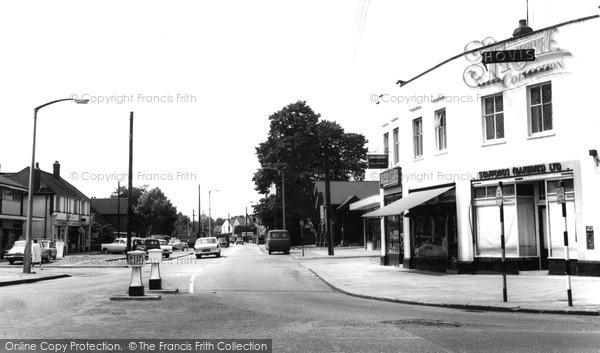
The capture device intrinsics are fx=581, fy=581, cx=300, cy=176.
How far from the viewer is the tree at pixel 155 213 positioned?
293ft

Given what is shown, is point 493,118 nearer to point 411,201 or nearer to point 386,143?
point 411,201

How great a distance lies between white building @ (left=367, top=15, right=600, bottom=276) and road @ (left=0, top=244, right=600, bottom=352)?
744 cm

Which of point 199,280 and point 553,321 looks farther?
point 199,280

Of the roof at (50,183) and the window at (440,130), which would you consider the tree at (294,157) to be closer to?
the roof at (50,183)

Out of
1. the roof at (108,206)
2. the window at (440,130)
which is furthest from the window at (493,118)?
the roof at (108,206)

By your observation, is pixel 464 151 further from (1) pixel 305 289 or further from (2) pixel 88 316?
(2) pixel 88 316

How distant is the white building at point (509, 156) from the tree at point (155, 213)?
6931 centimetres

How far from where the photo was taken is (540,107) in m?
19.2

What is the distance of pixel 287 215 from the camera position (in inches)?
2611

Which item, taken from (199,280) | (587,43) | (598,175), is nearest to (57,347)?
(199,280)

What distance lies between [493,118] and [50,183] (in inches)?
1952

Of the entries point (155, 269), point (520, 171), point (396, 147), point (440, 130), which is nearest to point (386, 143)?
point (396, 147)

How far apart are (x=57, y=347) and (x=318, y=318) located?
15.6 ft

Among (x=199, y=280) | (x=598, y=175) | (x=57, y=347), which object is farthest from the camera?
(x=199, y=280)
